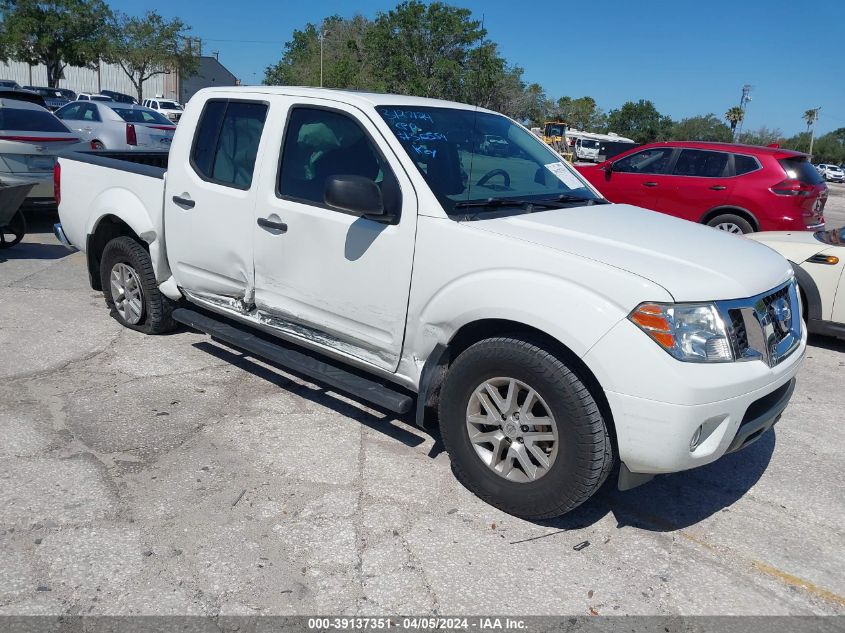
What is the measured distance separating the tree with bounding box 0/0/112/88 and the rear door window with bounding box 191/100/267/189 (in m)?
47.9

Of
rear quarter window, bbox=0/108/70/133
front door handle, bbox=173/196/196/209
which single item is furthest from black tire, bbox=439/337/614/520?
rear quarter window, bbox=0/108/70/133

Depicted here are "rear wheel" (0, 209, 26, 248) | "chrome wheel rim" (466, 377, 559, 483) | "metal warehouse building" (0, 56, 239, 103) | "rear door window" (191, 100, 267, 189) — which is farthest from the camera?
"metal warehouse building" (0, 56, 239, 103)

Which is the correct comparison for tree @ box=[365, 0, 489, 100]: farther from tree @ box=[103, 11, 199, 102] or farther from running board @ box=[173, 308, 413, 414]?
running board @ box=[173, 308, 413, 414]

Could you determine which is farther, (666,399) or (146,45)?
(146,45)

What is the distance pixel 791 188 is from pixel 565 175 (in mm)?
6582

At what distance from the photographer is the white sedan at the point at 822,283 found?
20.4 ft

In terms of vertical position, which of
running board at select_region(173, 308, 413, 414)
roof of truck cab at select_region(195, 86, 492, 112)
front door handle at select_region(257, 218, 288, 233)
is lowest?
running board at select_region(173, 308, 413, 414)

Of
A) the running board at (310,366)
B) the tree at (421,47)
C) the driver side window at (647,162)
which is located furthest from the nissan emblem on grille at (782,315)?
the tree at (421,47)

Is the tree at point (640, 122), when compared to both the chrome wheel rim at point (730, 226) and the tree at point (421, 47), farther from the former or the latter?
the chrome wheel rim at point (730, 226)

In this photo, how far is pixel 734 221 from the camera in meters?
10.1

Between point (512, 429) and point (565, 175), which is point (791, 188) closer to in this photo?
point (565, 175)

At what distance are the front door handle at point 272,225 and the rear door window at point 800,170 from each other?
8.17m

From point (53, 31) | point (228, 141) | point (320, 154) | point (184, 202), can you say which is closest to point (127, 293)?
point (184, 202)

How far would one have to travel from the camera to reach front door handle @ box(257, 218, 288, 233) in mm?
4172
